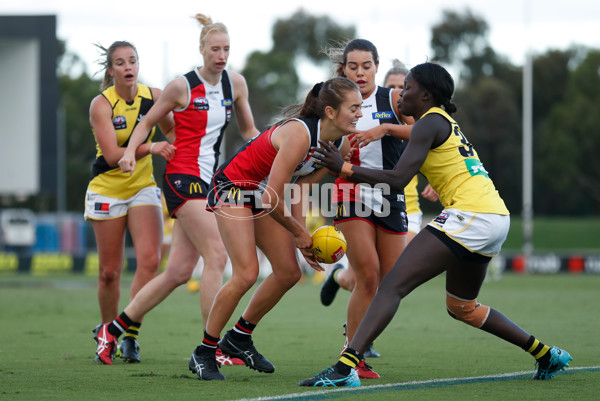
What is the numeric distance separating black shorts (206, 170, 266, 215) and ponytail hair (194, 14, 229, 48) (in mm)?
1750

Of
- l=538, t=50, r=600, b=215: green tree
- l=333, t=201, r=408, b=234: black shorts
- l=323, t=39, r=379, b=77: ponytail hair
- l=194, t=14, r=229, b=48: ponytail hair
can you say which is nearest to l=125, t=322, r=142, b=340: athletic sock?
l=333, t=201, r=408, b=234: black shorts

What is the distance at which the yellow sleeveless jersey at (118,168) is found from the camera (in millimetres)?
8125

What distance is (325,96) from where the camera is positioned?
6.34 meters

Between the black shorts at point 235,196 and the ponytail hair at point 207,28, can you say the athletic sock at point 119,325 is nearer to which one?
the black shorts at point 235,196

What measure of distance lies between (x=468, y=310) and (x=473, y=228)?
725 millimetres

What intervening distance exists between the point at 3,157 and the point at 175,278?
24.5m

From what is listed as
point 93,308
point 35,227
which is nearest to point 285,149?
point 93,308

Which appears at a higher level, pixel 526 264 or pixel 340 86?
pixel 340 86

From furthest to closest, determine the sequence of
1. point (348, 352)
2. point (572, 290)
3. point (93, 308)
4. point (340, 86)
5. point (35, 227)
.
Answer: point (35, 227), point (572, 290), point (93, 308), point (340, 86), point (348, 352)

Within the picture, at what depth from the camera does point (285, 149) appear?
20.2ft

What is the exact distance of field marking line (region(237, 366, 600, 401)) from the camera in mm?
5504

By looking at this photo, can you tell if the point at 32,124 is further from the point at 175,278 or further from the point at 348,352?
the point at 348,352

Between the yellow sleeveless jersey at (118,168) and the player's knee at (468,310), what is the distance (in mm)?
3233

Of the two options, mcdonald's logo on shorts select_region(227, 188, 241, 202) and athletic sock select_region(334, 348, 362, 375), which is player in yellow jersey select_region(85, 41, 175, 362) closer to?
mcdonald's logo on shorts select_region(227, 188, 241, 202)
